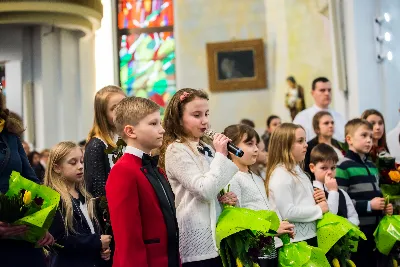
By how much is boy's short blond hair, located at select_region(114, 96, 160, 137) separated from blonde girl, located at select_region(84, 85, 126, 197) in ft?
1.56

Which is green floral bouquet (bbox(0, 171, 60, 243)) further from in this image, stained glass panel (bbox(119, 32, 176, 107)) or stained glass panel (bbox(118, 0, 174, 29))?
stained glass panel (bbox(118, 0, 174, 29))

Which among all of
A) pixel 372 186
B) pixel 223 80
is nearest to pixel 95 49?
pixel 223 80

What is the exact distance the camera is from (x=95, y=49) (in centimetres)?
1367

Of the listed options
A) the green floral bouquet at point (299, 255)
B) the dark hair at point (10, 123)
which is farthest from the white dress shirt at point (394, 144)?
the dark hair at point (10, 123)

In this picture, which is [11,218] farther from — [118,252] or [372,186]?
[372,186]

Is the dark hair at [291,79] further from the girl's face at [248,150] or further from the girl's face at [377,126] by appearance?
the girl's face at [248,150]

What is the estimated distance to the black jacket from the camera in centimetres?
376

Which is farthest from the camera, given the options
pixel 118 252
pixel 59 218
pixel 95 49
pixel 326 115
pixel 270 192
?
pixel 95 49

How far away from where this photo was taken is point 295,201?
4812 mm

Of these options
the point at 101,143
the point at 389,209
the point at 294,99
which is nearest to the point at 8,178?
the point at 101,143

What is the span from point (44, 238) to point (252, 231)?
1075 mm

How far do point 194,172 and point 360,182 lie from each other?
2.31 metres

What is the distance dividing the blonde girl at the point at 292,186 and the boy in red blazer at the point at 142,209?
1.52m

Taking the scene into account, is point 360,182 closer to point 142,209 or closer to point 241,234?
point 241,234
